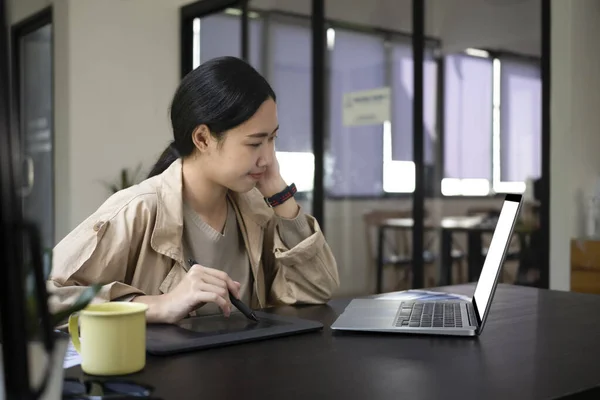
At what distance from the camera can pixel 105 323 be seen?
89cm

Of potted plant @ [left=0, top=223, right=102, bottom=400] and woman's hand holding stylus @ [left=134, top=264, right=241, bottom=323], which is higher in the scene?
potted plant @ [left=0, top=223, right=102, bottom=400]

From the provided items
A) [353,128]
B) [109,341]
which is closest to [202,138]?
[109,341]

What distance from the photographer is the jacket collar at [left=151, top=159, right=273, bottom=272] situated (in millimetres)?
1429

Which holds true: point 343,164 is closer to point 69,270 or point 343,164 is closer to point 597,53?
point 597,53

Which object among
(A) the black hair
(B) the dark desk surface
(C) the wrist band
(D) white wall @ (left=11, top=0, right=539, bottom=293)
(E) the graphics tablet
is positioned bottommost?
(B) the dark desk surface

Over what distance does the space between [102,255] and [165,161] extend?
1.31ft

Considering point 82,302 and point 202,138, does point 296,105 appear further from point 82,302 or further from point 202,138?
point 82,302

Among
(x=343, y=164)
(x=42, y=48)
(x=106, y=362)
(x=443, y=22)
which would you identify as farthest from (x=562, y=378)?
(x=42, y=48)

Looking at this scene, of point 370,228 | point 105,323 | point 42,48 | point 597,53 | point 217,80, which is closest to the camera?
point 105,323

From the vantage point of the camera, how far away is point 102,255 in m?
1.35

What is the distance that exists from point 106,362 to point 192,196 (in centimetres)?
74

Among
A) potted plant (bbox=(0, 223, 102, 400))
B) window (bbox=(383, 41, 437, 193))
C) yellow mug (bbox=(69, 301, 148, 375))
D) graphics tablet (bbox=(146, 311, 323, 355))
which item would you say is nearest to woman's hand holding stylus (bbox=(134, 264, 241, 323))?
graphics tablet (bbox=(146, 311, 323, 355))

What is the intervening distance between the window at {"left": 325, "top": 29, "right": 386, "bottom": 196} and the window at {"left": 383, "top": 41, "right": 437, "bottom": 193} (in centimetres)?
9

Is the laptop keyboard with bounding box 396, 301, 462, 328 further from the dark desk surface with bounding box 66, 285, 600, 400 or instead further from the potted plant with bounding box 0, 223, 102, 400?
the potted plant with bounding box 0, 223, 102, 400
